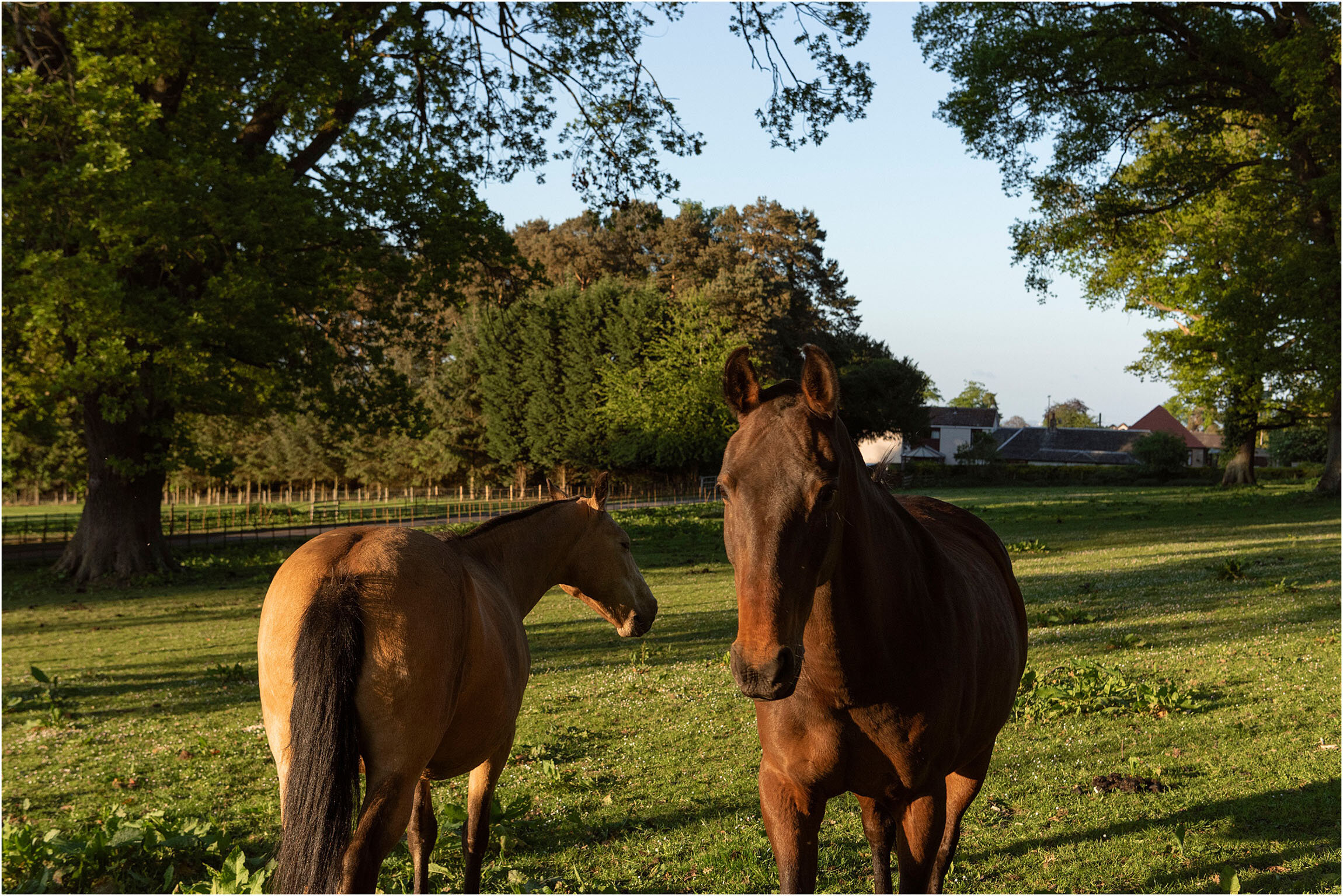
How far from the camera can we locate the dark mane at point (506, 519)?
4578mm

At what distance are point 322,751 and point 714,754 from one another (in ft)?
13.9

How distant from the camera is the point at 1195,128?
23.3 metres

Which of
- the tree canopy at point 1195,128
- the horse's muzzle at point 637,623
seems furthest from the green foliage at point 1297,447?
the horse's muzzle at point 637,623

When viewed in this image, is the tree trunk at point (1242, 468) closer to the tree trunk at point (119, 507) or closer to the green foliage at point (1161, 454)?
the green foliage at point (1161, 454)

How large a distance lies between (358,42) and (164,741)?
53.6 feet

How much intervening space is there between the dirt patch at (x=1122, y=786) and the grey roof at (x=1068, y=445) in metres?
79.3

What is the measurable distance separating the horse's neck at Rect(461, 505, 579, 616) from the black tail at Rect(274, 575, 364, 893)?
4.33 feet

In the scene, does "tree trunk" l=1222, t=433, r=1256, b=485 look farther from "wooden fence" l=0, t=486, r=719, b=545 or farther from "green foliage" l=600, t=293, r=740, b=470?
"wooden fence" l=0, t=486, r=719, b=545

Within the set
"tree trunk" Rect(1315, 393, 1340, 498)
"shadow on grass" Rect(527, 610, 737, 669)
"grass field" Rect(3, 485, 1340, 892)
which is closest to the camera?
"grass field" Rect(3, 485, 1340, 892)

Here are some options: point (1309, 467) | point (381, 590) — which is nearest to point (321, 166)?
point (381, 590)

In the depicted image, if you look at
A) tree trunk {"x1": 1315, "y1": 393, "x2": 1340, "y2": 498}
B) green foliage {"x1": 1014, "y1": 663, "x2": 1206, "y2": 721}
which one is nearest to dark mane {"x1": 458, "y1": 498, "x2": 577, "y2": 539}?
green foliage {"x1": 1014, "y1": 663, "x2": 1206, "y2": 721}

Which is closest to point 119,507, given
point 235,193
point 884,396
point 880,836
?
point 235,193

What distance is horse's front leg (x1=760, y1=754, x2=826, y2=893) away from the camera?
2645 millimetres

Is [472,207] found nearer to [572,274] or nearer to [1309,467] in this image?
[572,274]
